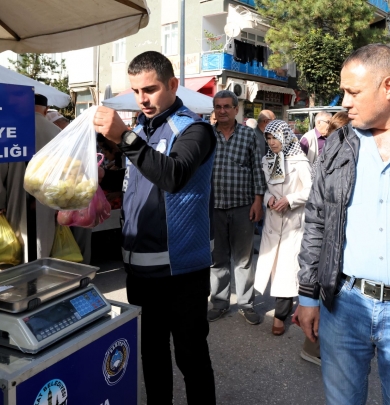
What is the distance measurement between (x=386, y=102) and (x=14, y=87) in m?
1.39

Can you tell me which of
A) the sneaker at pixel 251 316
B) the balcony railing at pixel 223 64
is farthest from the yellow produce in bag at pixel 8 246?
the balcony railing at pixel 223 64

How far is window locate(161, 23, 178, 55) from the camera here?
76.1 feet

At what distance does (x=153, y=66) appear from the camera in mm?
1984

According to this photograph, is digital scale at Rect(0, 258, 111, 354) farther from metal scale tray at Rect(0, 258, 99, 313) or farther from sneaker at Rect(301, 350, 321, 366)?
sneaker at Rect(301, 350, 321, 366)

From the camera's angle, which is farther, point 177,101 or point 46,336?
point 177,101

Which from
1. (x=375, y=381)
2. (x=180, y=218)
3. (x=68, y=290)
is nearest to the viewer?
(x=68, y=290)

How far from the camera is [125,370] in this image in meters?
1.87

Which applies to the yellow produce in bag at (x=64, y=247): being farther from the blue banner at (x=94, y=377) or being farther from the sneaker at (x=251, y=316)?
the blue banner at (x=94, y=377)

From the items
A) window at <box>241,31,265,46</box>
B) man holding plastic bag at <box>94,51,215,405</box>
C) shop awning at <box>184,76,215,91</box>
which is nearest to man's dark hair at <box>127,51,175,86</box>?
man holding plastic bag at <box>94,51,215,405</box>

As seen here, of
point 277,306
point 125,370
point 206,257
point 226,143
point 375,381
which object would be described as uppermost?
point 226,143

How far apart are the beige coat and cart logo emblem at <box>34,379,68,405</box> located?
7.86 feet

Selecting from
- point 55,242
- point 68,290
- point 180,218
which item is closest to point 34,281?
point 68,290

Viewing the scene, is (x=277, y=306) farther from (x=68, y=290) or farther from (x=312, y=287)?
(x=68, y=290)

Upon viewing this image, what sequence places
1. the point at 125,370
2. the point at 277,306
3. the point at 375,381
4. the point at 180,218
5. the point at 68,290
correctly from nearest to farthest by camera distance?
the point at 68,290 → the point at 125,370 → the point at 180,218 → the point at 375,381 → the point at 277,306
